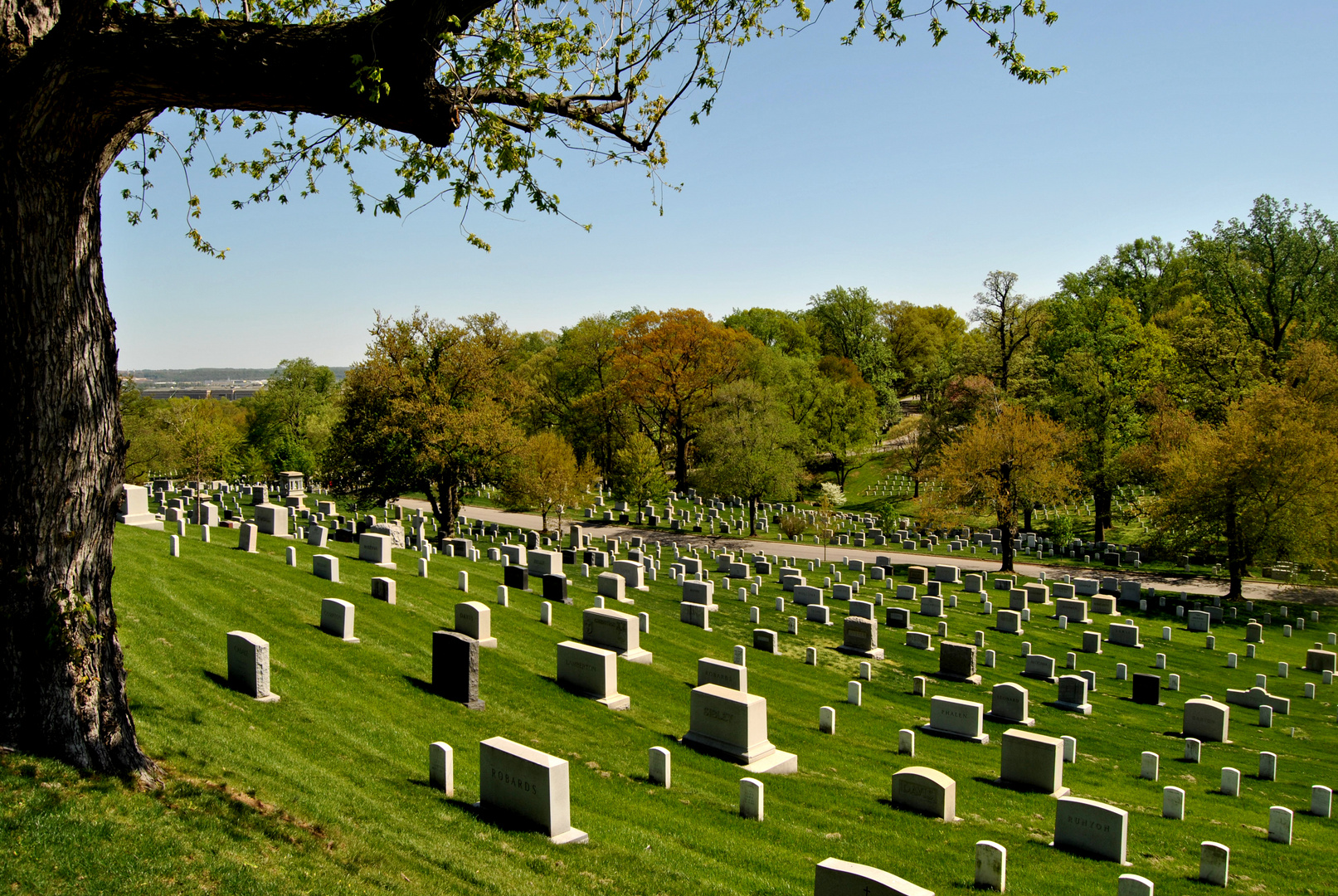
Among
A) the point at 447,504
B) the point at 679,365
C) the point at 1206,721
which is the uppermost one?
the point at 679,365

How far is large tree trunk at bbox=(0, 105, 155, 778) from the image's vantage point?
15.8 ft

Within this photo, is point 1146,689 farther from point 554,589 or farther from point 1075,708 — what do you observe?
point 554,589

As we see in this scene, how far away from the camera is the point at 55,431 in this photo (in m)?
5.01

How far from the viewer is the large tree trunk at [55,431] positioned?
481cm

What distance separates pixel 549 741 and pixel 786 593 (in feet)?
54.1

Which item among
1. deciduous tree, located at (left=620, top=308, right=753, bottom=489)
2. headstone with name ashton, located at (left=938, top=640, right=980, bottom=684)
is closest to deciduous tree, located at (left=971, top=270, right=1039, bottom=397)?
deciduous tree, located at (left=620, top=308, right=753, bottom=489)

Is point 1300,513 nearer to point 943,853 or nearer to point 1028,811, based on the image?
point 1028,811

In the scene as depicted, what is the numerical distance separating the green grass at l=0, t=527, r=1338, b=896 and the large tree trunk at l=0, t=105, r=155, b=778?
431mm

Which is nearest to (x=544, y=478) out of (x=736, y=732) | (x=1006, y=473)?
(x=1006, y=473)

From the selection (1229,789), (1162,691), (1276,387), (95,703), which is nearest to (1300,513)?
(1276,387)

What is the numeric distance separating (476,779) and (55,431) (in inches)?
202

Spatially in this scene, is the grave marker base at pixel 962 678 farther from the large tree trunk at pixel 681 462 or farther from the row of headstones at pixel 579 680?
the large tree trunk at pixel 681 462

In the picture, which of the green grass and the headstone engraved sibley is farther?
the headstone engraved sibley

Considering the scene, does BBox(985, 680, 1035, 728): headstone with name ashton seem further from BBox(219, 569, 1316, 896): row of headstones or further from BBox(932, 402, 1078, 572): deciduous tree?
BBox(932, 402, 1078, 572): deciduous tree
